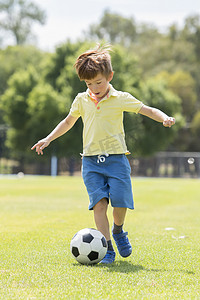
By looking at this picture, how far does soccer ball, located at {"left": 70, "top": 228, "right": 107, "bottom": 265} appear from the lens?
432 cm

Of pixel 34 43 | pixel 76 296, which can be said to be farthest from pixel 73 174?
pixel 76 296

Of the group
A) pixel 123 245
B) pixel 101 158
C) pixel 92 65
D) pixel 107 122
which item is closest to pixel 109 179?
pixel 101 158

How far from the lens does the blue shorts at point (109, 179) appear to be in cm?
462

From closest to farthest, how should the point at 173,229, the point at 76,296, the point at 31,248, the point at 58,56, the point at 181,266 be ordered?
the point at 76,296, the point at 181,266, the point at 31,248, the point at 173,229, the point at 58,56

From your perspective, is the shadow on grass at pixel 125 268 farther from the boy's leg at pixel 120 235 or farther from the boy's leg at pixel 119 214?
the boy's leg at pixel 119 214

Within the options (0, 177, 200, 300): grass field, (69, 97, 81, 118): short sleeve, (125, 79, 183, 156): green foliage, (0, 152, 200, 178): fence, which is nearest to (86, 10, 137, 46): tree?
(125, 79, 183, 156): green foliage

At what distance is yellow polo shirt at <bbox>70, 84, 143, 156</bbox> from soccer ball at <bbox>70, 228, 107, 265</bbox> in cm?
80

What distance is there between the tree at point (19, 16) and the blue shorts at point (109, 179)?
156 feet

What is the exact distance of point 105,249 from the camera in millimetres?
4410

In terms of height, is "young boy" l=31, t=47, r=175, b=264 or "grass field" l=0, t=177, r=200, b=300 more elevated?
"young boy" l=31, t=47, r=175, b=264

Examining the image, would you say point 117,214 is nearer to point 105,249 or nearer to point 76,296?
point 105,249

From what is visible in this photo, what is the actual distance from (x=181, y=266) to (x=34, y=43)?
49165 mm

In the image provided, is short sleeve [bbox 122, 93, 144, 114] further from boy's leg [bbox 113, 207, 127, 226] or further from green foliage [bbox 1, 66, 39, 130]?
green foliage [bbox 1, 66, 39, 130]

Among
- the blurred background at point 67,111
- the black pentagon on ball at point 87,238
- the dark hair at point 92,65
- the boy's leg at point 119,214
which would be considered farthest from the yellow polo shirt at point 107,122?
the blurred background at point 67,111
